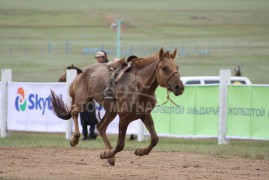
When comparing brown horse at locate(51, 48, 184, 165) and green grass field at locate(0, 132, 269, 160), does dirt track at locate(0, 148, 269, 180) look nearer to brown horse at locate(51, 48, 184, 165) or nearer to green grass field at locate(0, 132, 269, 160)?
brown horse at locate(51, 48, 184, 165)

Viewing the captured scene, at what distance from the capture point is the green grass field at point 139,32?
49.8 metres

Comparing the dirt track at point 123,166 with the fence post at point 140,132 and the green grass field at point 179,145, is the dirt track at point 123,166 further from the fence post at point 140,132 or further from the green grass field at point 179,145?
the fence post at point 140,132

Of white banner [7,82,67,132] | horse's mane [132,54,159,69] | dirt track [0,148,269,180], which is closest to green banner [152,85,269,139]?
dirt track [0,148,269,180]

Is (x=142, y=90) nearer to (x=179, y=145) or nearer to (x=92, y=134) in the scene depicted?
(x=179, y=145)

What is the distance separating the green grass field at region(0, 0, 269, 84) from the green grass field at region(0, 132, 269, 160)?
2372cm

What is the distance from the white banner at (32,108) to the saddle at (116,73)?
6692mm

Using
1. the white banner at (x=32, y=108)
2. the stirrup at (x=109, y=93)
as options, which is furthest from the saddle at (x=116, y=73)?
the white banner at (x=32, y=108)

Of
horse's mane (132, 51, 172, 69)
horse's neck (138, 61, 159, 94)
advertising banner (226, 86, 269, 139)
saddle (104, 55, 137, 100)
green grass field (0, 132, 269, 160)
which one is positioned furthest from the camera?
advertising banner (226, 86, 269, 139)

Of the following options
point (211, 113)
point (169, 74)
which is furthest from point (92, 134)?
point (169, 74)

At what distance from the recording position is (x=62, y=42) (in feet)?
193

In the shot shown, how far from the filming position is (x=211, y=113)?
59.4ft

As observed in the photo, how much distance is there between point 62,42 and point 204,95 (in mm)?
41561

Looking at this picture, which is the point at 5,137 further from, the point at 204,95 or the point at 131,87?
the point at 131,87

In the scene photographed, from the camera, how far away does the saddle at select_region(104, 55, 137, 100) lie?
12383mm
